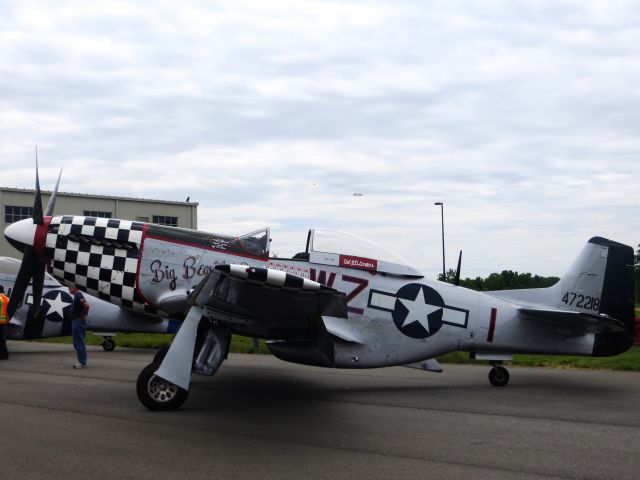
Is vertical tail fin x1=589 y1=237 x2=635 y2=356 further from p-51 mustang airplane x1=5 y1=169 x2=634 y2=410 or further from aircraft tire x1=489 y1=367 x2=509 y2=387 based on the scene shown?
aircraft tire x1=489 y1=367 x2=509 y2=387

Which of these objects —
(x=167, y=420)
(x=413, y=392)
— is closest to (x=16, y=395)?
(x=167, y=420)

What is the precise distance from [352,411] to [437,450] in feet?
7.08

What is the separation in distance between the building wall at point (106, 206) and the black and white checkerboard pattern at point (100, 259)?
31.4 meters

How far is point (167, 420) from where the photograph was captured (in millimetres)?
7094

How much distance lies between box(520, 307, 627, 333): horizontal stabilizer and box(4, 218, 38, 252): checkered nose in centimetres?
718

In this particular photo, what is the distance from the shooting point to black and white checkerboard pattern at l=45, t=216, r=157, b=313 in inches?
340

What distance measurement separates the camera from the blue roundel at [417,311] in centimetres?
956

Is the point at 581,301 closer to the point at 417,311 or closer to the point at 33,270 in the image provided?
the point at 417,311

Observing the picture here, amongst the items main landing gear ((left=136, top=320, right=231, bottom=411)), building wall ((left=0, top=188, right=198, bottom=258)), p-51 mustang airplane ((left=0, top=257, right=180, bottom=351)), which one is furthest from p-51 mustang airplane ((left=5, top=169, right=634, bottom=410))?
building wall ((left=0, top=188, right=198, bottom=258))

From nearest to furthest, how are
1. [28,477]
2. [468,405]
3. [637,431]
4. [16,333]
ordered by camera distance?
[28,477]
[637,431]
[468,405]
[16,333]

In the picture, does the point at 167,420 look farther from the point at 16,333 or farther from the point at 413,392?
the point at 16,333

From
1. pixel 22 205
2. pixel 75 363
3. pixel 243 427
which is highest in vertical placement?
pixel 22 205

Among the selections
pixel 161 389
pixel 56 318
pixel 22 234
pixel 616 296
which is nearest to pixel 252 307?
pixel 161 389

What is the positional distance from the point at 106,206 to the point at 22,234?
34.7 m
